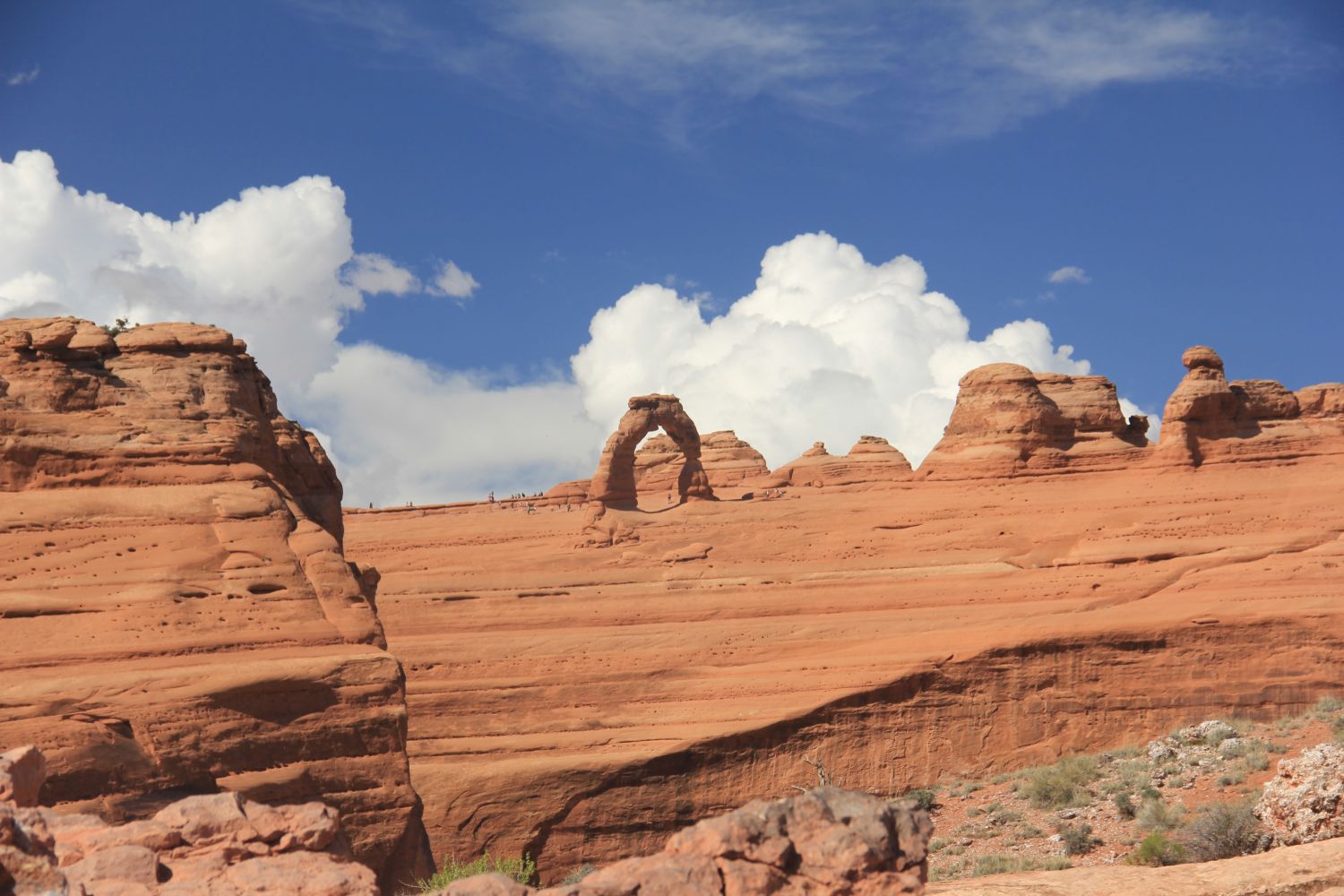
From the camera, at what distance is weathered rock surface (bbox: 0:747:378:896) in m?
7.38

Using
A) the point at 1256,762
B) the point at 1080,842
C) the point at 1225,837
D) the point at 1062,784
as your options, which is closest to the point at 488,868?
the point at 1080,842

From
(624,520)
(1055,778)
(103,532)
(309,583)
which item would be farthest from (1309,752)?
(624,520)

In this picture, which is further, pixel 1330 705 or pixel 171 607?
pixel 1330 705

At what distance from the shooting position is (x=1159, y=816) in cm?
1977

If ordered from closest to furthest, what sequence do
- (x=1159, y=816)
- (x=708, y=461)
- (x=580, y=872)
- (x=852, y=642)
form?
(x=1159, y=816) → (x=580, y=872) → (x=852, y=642) → (x=708, y=461)

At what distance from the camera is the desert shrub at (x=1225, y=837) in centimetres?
1499

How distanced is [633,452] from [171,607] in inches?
868

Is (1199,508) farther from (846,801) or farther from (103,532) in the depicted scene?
(846,801)

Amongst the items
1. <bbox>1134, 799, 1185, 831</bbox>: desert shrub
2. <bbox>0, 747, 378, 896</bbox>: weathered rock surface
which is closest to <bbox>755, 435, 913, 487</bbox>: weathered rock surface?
<bbox>1134, 799, 1185, 831</bbox>: desert shrub

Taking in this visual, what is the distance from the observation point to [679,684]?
29.0 meters

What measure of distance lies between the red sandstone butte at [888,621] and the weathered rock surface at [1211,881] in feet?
45.6

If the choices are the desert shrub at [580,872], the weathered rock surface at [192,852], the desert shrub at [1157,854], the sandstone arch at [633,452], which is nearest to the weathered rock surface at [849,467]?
the sandstone arch at [633,452]

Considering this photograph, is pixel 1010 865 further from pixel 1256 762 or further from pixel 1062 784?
pixel 1256 762

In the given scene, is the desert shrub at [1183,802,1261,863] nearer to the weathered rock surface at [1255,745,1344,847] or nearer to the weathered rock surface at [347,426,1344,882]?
the weathered rock surface at [1255,745,1344,847]
